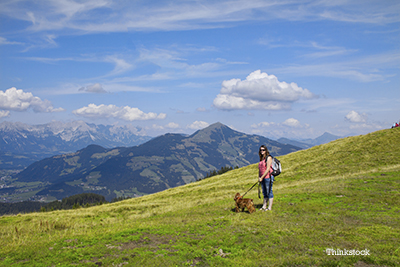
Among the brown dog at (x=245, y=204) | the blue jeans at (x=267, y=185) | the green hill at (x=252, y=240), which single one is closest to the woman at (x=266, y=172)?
the blue jeans at (x=267, y=185)

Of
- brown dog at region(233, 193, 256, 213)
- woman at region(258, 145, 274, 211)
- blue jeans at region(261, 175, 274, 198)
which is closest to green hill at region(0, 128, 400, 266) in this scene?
brown dog at region(233, 193, 256, 213)

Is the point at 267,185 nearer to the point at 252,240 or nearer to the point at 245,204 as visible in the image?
the point at 245,204

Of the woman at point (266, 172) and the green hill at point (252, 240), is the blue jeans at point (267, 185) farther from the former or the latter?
the green hill at point (252, 240)

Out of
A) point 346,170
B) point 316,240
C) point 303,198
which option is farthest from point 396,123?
point 316,240

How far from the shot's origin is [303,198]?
19.8m

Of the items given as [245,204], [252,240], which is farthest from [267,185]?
[252,240]

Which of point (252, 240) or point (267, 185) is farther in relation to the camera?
point (267, 185)

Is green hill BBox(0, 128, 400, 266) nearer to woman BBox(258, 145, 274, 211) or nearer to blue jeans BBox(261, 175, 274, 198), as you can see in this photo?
blue jeans BBox(261, 175, 274, 198)

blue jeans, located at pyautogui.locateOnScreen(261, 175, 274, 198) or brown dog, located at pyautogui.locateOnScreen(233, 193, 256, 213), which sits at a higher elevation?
blue jeans, located at pyautogui.locateOnScreen(261, 175, 274, 198)

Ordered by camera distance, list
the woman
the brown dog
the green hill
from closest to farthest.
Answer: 1. the green hill
2. the woman
3. the brown dog

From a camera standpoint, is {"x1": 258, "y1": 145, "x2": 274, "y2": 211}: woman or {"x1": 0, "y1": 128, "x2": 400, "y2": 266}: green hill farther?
{"x1": 258, "y1": 145, "x2": 274, "y2": 211}: woman

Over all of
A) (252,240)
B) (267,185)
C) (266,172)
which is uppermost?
(266,172)

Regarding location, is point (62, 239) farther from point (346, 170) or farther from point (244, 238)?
point (346, 170)

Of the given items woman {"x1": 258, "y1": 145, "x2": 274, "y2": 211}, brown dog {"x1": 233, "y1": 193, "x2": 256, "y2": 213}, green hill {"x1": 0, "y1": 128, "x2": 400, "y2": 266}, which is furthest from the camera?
brown dog {"x1": 233, "y1": 193, "x2": 256, "y2": 213}
